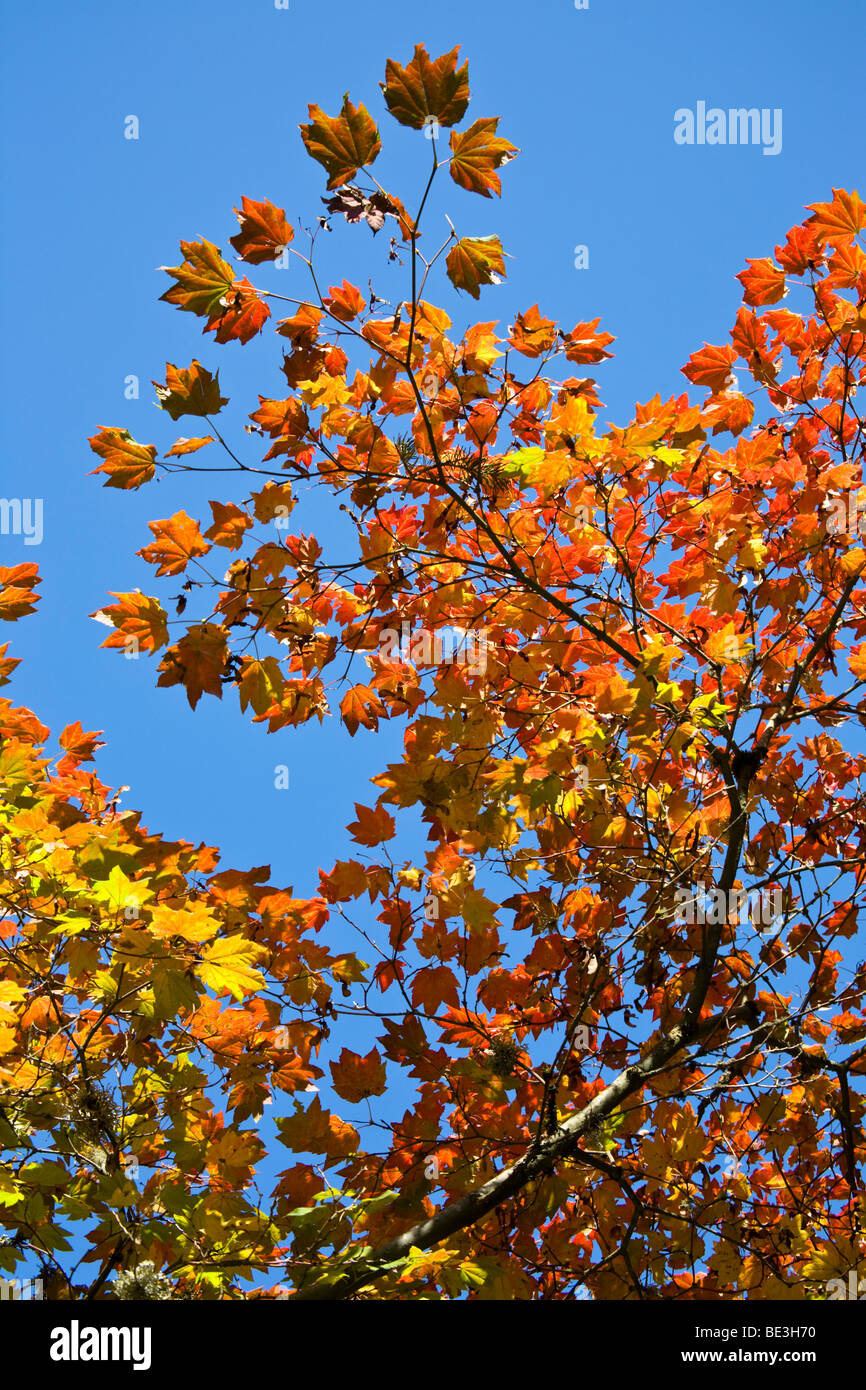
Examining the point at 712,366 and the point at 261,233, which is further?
the point at 712,366

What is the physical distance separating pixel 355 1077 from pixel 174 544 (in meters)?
2.07

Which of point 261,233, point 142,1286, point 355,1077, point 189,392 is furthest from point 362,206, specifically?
point 142,1286

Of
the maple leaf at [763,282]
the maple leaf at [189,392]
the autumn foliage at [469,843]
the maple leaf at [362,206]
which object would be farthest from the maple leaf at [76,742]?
the maple leaf at [763,282]

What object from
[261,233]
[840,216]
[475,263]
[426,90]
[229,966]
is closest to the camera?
[426,90]

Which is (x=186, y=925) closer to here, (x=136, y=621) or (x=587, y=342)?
(x=136, y=621)

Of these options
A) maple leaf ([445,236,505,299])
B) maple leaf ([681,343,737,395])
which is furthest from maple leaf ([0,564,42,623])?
maple leaf ([681,343,737,395])

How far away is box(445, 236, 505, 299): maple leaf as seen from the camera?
2.76 metres

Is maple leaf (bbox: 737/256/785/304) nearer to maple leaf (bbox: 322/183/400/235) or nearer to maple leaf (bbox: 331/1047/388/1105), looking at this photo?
maple leaf (bbox: 322/183/400/235)

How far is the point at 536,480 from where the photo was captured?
3.35m

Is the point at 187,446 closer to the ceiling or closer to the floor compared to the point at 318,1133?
closer to the ceiling

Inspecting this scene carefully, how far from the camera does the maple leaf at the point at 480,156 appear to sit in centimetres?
260

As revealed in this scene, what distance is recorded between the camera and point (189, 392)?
9.84 ft

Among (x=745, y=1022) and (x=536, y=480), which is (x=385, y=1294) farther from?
(x=536, y=480)
